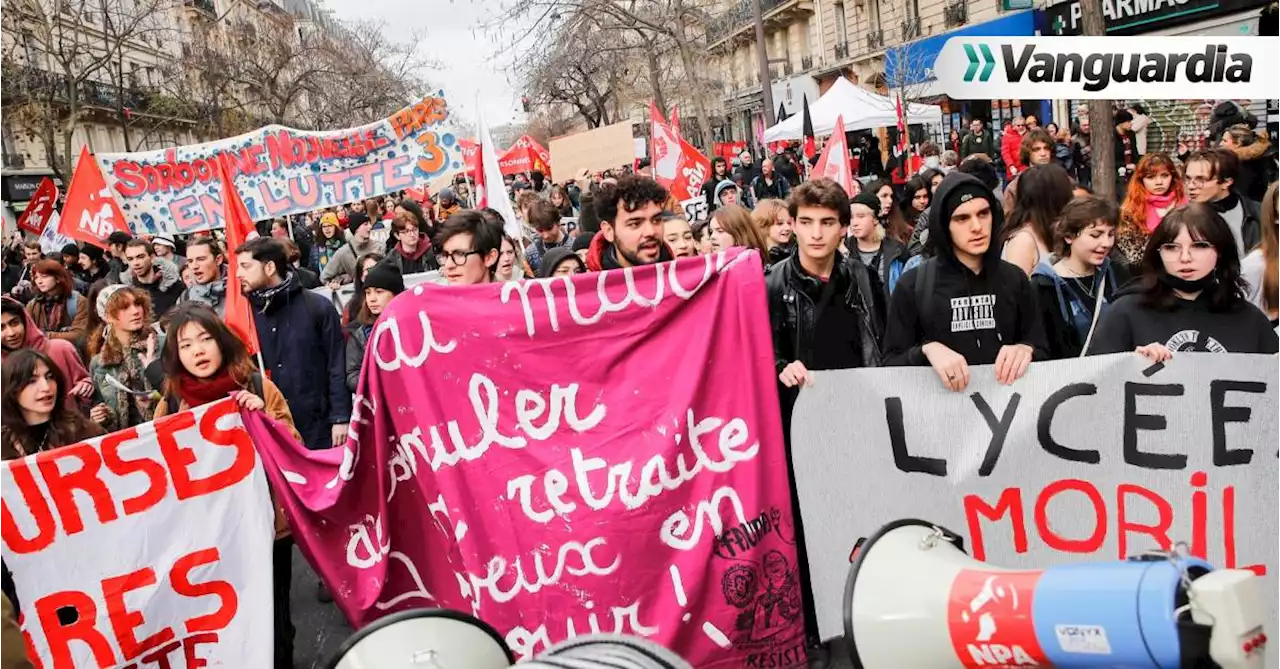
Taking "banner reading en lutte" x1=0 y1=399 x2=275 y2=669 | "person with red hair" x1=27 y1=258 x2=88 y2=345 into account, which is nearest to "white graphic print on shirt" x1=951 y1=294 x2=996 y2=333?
"banner reading en lutte" x1=0 y1=399 x2=275 y2=669

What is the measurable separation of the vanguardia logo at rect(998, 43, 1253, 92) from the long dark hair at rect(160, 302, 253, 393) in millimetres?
3009

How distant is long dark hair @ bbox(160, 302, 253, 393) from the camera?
420 centimetres

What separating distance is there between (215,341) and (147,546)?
869 millimetres

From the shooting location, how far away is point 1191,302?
3.46m

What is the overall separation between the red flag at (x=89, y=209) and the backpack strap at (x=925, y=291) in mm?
8764

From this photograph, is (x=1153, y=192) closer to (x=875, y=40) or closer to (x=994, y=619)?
(x=994, y=619)

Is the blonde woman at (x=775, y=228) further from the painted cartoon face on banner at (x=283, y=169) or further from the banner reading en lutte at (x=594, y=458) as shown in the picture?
the painted cartoon face on banner at (x=283, y=169)

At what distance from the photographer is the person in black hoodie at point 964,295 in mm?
3477

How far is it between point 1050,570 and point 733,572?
6.44 feet

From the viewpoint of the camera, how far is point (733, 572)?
355 centimetres

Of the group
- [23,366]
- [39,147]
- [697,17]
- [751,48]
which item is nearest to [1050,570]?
[23,366]

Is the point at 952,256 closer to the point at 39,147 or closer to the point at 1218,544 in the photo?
the point at 1218,544

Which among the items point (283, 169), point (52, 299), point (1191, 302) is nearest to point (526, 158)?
point (283, 169)

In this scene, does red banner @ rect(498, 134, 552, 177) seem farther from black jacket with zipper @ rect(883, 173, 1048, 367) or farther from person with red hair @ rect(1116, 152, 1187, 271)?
black jacket with zipper @ rect(883, 173, 1048, 367)
